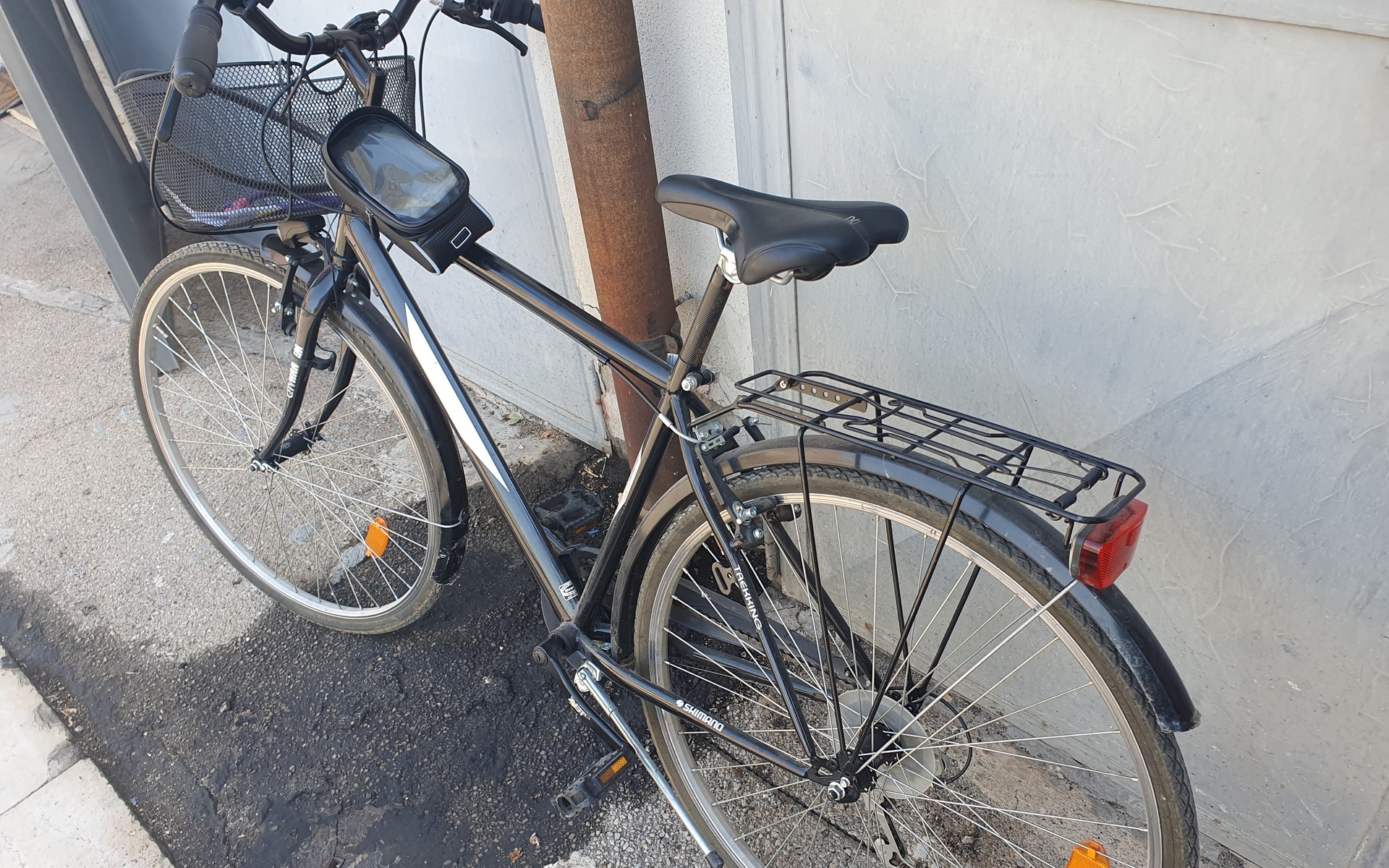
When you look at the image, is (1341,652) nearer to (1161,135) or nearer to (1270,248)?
(1270,248)

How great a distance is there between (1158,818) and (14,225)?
659cm

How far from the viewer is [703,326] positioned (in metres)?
1.49

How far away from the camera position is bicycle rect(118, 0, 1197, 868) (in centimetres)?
135

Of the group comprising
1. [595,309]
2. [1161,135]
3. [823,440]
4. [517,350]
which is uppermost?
[1161,135]

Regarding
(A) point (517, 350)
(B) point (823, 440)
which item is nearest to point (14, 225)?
Result: (A) point (517, 350)

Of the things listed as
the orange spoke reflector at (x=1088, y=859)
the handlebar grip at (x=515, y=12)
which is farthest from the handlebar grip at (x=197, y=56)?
the orange spoke reflector at (x=1088, y=859)

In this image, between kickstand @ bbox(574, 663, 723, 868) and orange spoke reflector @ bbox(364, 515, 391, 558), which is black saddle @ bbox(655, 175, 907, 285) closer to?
kickstand @ bbox(574, 663, 723, 868)

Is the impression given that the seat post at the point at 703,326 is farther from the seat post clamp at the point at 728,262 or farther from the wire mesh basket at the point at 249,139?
the wire mesh basket at the point at 249,139

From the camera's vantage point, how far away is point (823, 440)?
1.49m

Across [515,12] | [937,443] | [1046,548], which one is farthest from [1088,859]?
[515,12]

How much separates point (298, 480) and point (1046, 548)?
2.27m

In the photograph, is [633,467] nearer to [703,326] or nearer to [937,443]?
[703,326]

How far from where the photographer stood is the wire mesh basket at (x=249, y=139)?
1870mm

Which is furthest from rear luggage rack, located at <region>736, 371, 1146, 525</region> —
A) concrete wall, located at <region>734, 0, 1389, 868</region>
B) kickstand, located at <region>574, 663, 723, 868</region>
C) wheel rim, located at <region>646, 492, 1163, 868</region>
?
kickstand, located at <region>574, 663, 723, 868</region>
